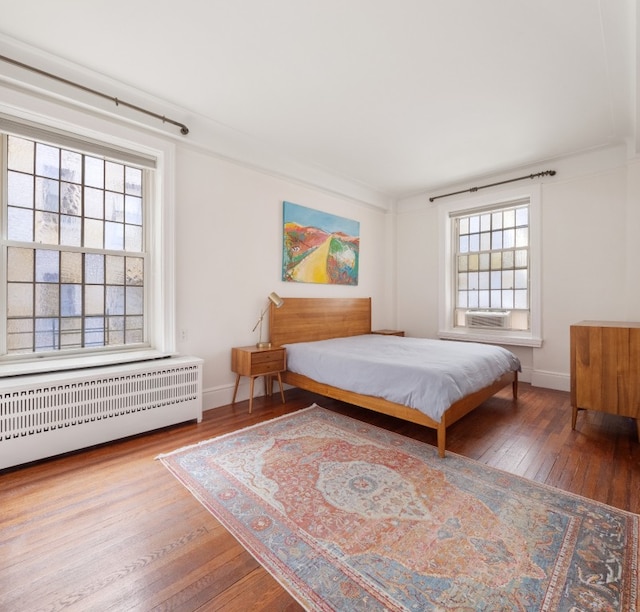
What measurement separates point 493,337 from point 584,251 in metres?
1.44

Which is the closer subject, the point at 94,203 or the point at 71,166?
the point at 71,166

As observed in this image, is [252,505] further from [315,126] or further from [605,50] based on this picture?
[605,50]

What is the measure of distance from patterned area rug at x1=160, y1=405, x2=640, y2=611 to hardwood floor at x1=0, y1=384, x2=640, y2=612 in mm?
134

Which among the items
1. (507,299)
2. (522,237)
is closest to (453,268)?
(507,299)

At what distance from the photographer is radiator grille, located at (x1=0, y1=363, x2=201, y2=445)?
215 cm

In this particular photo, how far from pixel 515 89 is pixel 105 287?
376 cm

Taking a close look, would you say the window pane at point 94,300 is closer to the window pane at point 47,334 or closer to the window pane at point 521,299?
the window pane at point 47,334

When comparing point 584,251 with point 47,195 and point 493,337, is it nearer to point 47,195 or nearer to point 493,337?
point 493,337

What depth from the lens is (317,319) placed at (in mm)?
4324

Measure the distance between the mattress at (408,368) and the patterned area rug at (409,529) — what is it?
0.42 meters

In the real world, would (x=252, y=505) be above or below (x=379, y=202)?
below

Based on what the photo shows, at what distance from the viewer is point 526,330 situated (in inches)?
175

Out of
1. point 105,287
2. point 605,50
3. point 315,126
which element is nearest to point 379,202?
point 315,126

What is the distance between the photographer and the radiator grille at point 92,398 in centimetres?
215
